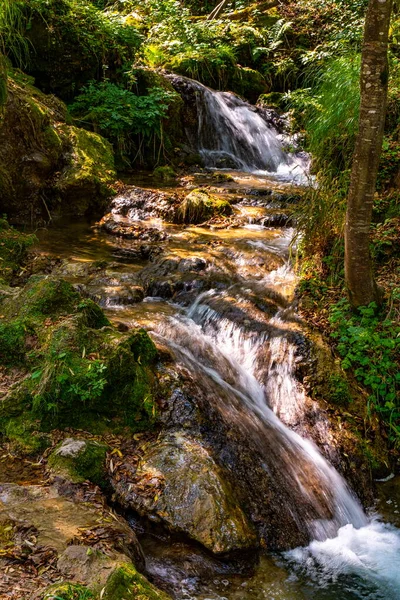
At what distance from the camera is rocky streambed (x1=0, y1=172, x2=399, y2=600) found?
253 centimetres

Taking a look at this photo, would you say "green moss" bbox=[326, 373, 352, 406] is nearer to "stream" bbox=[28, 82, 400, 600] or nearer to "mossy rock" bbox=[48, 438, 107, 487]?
"stream" bbox=[28, 82, 400, 600]

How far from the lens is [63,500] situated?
2723mm

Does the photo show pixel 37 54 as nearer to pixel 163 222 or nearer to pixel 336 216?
pixel 163 222

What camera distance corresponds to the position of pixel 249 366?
483 centimetres

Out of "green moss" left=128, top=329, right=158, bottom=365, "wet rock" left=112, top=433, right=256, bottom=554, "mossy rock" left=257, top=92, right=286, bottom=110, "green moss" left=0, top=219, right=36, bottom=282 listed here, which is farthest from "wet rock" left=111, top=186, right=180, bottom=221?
"mossy rock" left=257, top=92, right=286, bottom=110

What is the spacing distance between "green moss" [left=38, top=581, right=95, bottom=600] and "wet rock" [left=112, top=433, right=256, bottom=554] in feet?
3.52

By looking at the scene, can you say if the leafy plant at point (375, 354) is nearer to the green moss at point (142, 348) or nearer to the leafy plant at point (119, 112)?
the green moss at point (142, 348)

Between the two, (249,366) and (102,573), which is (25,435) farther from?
(249,366)

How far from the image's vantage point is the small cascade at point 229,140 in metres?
11.6

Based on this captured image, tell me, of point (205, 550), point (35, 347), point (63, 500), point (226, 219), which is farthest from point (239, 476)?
point (226, 219)

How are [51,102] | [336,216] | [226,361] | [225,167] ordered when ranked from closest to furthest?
[226,361]
[336,216]
[51,102]
[225,167]

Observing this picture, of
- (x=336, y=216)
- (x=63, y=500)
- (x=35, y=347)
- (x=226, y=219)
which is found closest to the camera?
(x=63, y=500)

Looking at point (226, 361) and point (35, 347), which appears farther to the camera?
point (226, 361)

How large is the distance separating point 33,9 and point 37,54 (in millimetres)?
719
